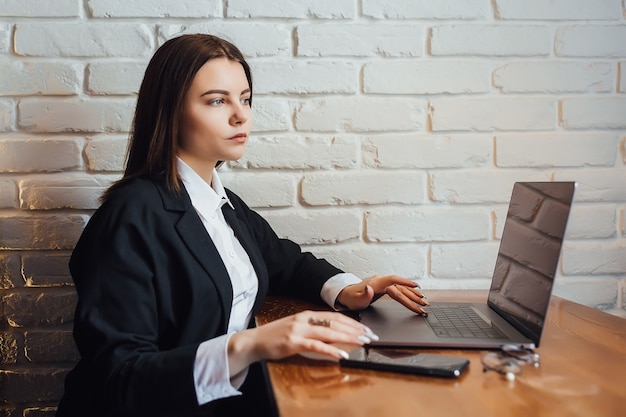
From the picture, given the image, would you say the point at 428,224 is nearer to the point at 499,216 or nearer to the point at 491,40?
the point at 499,216

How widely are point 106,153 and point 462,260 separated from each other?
3.09 feet

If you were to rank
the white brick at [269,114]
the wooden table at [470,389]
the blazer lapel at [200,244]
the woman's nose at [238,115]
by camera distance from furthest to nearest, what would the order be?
the white brick at [269,114], the woman's nose at [238,115], the blazer lapel at [200,244], the wooden table at [470,389]

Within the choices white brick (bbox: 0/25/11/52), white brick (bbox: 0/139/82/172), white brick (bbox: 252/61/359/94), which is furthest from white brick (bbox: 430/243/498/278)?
white brick (bbox: 0/25/11/52)

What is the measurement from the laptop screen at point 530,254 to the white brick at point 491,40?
0.46 m

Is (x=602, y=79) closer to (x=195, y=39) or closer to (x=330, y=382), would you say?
(x=195, y=39)

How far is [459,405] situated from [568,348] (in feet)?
1.15

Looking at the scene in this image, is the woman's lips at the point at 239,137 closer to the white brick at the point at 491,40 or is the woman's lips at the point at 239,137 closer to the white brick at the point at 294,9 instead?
the white brick at the point at 294,9

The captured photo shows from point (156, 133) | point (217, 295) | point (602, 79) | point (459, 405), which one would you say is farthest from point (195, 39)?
point (602, 79)

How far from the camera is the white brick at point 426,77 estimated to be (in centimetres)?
150

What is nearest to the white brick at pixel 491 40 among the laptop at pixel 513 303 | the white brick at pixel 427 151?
the white brick at pixel 427 151

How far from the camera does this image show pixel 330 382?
2.61ft

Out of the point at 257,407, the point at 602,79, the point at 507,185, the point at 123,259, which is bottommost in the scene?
the point at 257,407

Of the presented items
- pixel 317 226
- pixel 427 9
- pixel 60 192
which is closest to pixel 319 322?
pixel 317 226

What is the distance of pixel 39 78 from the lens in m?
1.41
